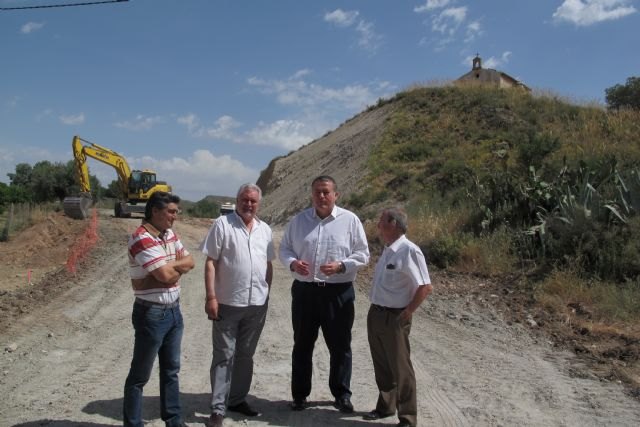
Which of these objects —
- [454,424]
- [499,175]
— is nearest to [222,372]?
[454,424]

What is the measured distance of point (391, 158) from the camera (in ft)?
78.6

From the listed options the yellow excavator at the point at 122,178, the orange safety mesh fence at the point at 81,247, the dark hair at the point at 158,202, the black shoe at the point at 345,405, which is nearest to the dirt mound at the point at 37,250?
the orange safety mesh fence at the point at 81,247

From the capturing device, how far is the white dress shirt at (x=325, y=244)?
4203 mm

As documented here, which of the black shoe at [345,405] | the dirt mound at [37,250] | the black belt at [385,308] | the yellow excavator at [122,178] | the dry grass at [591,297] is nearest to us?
the black belt at [385,308]

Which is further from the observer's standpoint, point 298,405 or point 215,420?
point 298,405

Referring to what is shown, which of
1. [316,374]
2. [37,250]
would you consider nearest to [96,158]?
[37,250]

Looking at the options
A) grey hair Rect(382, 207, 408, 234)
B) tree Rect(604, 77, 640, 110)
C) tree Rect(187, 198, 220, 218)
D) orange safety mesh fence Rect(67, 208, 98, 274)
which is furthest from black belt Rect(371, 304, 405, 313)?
tree Rect(604, 77, 640, 110)

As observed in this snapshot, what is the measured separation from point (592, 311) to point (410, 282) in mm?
4501

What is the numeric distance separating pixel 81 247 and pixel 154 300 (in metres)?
12.4

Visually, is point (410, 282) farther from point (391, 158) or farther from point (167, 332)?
point (391, 158)

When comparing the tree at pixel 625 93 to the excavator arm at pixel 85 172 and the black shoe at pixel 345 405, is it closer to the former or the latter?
the excavator arm at pixel 85 172

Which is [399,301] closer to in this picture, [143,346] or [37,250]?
[143,346]

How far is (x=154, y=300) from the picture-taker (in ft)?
11.8

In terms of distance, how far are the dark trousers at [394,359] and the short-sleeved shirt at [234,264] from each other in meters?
0.96
